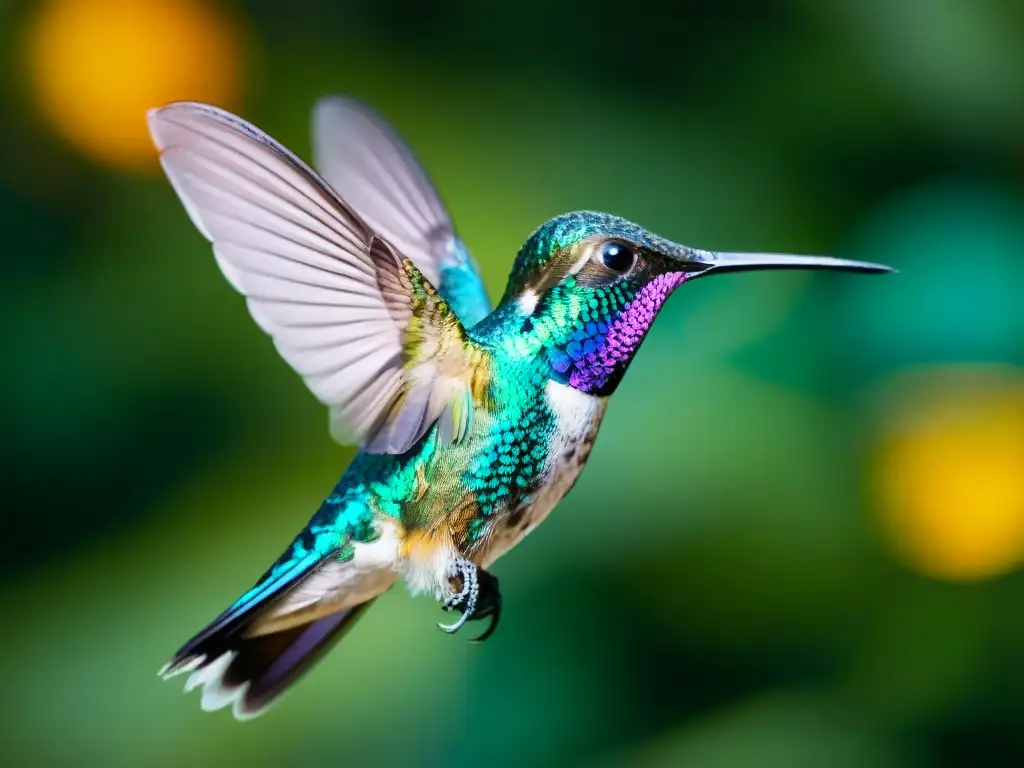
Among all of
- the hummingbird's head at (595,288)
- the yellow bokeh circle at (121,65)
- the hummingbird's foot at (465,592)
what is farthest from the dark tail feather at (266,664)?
the yellow bokeh circle at (121,65)

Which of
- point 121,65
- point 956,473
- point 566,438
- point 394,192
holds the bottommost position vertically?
point 956,473

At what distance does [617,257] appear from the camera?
0.69 meters

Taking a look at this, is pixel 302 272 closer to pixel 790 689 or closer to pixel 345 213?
pixel 345 213

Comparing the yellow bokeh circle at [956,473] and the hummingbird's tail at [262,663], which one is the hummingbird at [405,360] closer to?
the hummingbird's tail at [262,663]

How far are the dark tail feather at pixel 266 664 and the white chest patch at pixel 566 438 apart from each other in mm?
222

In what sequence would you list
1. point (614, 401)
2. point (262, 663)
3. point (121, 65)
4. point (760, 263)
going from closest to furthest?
point (760, 263)
point (262, 663)
point (614, 401)
point (121, 65)

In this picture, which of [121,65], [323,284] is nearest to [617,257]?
[323,284]

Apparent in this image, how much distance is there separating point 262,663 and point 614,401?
101 centimetres

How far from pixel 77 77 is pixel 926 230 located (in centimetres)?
132

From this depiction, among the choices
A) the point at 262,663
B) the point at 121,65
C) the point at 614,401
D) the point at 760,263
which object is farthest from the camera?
the point at 121,65

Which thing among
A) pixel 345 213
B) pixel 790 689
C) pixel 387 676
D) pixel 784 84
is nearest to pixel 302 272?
pixel 345 213

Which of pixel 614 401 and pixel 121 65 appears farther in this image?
pixel 121 65

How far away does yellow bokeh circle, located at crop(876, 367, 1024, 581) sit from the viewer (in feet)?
5.87

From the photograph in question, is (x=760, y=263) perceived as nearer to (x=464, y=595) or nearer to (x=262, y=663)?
(x=464, y=595)
